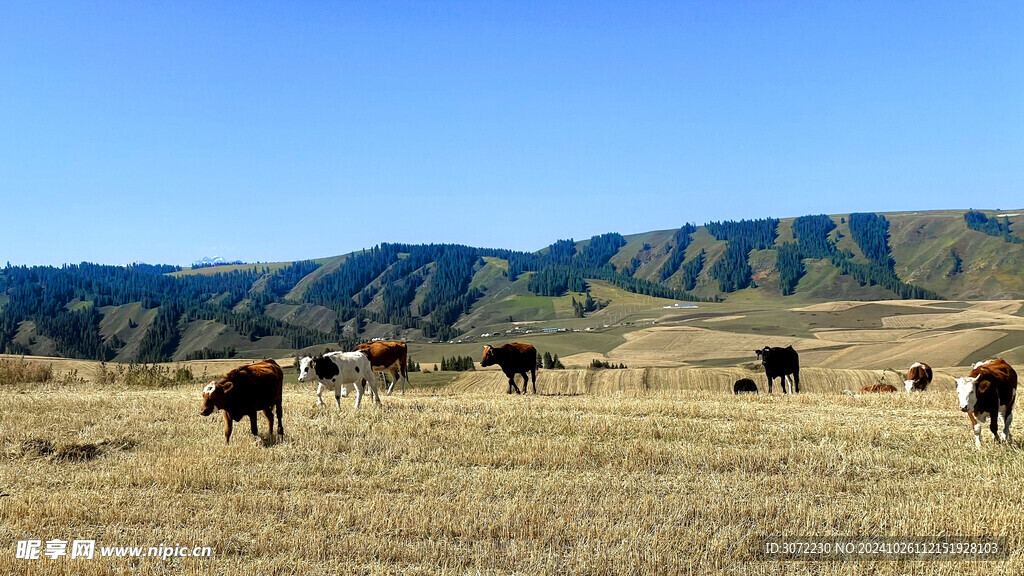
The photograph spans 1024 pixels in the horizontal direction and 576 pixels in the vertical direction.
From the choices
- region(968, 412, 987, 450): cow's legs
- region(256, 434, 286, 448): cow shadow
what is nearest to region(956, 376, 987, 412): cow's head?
region(968, 412, 987, 450): cow's legs

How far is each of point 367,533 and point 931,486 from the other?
8.65 meters

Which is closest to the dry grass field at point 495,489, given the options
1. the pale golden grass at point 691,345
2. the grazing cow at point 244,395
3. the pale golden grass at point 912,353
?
the grazing cow at point 244,395

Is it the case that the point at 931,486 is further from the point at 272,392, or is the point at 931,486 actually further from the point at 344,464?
the point at 272,392

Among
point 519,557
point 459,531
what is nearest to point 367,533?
point 459,531

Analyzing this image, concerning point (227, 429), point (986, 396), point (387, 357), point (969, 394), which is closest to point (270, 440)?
point (227, 429)

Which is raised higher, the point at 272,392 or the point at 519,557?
the point at 272,392

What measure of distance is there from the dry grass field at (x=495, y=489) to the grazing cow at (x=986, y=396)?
0.71 m

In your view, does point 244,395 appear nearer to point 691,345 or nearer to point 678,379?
point 678,379

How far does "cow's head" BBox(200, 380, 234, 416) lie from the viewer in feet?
47.6

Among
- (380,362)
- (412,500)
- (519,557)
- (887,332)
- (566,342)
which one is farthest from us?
(566,342)

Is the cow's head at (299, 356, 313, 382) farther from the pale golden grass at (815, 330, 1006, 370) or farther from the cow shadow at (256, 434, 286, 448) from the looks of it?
the pale golden grass at (815, 330, 1006, 370)

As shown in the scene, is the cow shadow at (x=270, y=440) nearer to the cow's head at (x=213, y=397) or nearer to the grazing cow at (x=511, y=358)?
the cow's head at (x=213, y=397)

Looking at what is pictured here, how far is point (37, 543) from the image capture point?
28.5 feet

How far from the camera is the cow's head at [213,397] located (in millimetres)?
14508
